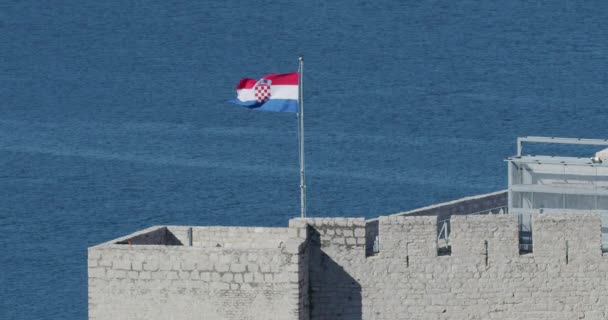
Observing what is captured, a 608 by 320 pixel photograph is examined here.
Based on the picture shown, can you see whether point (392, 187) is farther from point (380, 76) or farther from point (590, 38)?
point (590, 38)

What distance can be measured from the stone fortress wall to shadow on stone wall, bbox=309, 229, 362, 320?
23mm

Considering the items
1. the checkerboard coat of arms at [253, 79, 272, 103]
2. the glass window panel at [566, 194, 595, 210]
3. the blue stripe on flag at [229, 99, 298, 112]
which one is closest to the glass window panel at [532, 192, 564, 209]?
the glass window panel at [566, 194, 595, 210]

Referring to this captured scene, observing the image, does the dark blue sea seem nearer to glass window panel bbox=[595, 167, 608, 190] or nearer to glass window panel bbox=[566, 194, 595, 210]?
glass window panel bbox=[566, 194, 595, 210]

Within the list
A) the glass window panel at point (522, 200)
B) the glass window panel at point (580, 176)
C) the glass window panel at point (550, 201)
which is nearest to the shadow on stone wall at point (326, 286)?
the glass window panel at point (522, 200)

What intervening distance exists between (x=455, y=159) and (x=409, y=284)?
99.1 m

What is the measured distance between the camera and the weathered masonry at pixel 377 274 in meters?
44.2

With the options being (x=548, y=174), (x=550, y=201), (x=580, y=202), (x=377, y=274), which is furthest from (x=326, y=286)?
(x=580, y=202)

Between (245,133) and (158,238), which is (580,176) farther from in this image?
(245,133)

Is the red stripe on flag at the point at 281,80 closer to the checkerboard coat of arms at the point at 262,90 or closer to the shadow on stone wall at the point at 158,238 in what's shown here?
the checkerboard coat of arms at the point at 262,90

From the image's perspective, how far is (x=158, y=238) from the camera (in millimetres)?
48688

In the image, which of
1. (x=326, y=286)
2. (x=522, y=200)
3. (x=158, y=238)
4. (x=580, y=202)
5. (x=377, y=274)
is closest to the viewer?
(x=377, y=274)

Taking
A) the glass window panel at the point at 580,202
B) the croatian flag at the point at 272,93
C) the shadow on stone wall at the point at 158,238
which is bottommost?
the shadow on stone wall at the point at 158,238

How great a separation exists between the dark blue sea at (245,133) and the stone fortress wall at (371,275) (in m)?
67.1

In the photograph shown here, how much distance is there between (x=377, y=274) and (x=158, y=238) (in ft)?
20.9
